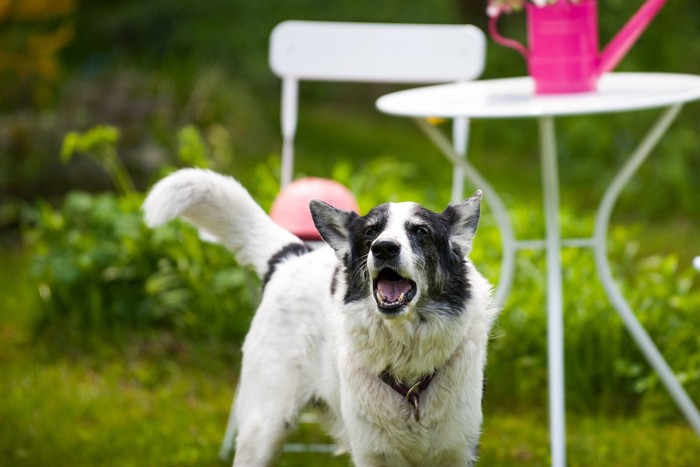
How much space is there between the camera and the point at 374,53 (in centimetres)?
469

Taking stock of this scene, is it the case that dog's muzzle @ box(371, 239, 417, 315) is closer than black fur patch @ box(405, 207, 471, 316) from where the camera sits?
Yes

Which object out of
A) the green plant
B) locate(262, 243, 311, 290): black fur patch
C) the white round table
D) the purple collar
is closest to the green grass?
the green plant

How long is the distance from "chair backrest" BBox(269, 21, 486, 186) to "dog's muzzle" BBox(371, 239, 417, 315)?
189 centimetres

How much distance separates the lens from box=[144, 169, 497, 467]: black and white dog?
2.95 metres

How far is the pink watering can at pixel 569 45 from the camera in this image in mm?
3951

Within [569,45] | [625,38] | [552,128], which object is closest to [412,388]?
[552,128]

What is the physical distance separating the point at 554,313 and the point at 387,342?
1.09 metres

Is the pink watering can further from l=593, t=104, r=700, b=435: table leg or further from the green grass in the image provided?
the green grass

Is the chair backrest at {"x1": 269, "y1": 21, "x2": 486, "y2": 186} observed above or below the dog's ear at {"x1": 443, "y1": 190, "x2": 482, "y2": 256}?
Result: above

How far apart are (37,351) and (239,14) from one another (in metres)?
6.06

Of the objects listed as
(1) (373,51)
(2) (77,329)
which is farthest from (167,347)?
(1) (373,51)

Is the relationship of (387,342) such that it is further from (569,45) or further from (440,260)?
(569,45)

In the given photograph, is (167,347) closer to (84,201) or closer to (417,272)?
(84,201)

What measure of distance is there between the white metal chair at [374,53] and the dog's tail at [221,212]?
3.30 ft
